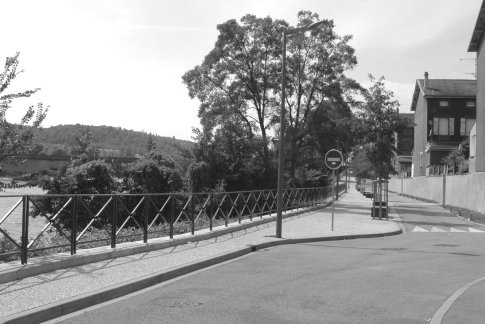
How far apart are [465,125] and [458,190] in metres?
34.2

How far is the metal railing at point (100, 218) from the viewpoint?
8.74 metres

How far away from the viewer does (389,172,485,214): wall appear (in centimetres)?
3177

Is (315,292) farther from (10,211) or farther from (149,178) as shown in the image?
(149,178)

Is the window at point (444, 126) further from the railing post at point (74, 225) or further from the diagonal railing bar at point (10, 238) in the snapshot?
the diagonal railing bar at point (10, 238)

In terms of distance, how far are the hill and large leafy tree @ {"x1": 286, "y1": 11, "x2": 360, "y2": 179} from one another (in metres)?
8.79

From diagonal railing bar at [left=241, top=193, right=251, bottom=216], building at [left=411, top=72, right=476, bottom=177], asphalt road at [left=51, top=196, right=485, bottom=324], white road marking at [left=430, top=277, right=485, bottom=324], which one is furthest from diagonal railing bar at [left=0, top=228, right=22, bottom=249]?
building at [left=411, top=72, right=476, bottom=177]

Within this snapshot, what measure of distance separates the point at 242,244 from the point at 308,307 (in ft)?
22.1

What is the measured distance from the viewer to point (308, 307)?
23.4 feet

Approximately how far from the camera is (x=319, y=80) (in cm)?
3809

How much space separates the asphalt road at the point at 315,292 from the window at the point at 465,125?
6054 centimetres

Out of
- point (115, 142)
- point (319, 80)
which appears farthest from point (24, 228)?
point (115, 142)

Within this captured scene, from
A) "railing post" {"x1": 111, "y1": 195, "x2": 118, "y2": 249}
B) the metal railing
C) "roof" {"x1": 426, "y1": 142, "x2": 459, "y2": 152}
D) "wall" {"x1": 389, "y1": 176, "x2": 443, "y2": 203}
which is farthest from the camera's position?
"roof" {"x1": 426, "y1": 142, "x2": 459, "y2": 152}

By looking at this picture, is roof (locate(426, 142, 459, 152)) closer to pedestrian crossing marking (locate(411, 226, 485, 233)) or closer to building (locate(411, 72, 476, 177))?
building (locate(411, 72, 476, 177))

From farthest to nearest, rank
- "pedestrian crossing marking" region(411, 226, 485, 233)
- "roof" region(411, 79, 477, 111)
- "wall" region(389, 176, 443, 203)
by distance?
1. "roof" region(411, 79, 477, 111)
2. "wall" region(389, 176, 443, 203)
3. "pedestrian crossing marking" region(411, 226, 485, 233)
